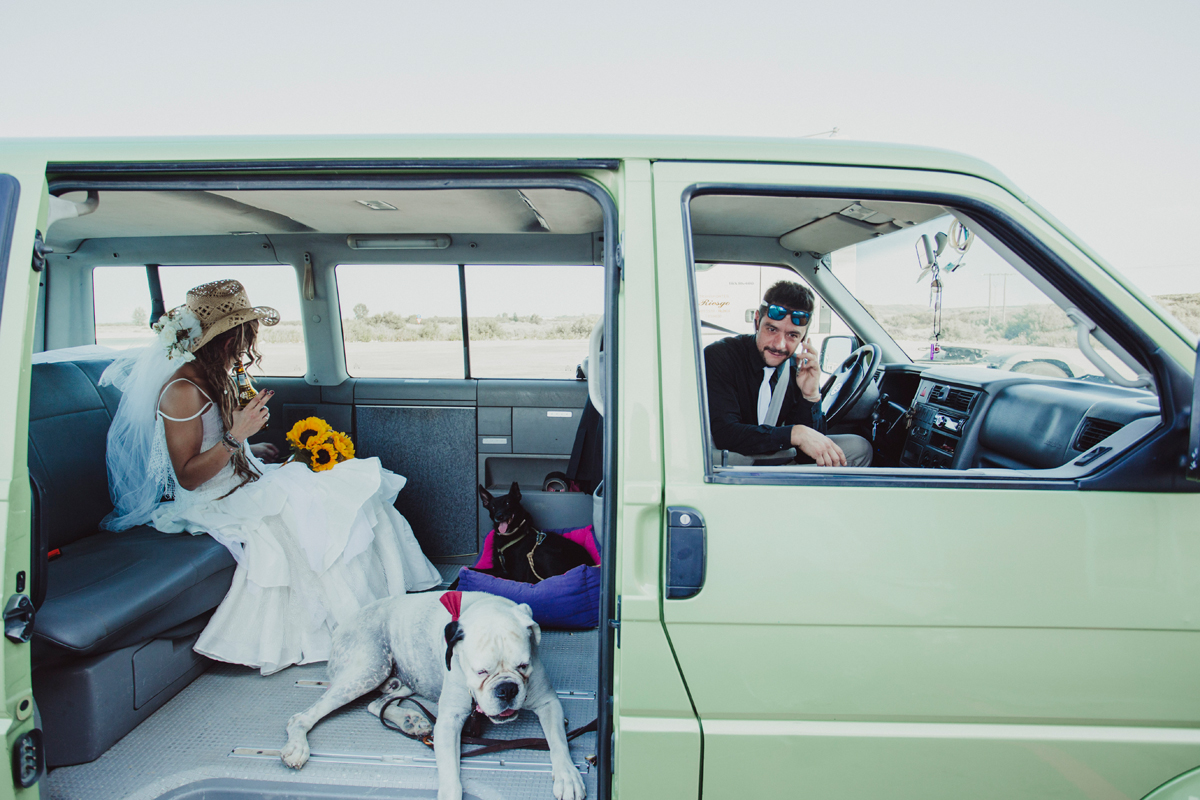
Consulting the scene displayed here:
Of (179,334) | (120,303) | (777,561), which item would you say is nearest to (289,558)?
(179,334)

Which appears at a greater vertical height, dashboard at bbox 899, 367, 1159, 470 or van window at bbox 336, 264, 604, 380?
van window at bbox 336, 264, 604, 380

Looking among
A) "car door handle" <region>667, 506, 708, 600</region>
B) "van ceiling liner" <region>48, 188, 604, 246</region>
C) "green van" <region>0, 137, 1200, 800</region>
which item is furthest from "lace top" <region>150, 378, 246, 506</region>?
"car door handle" <region>667, 506, 708, 600</region>

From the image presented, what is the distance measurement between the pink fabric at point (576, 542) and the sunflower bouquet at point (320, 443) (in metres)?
1.04

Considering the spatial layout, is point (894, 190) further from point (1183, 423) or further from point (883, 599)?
point (883, 599)

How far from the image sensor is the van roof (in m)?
1.41

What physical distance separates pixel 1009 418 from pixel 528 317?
9.49ft

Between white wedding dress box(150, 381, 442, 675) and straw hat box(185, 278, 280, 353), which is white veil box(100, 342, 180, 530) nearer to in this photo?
white wedding dress box(150, 381, 442, 675)

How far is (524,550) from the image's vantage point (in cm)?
335

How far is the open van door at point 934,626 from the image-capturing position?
128 cm

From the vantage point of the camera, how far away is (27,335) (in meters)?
1.39

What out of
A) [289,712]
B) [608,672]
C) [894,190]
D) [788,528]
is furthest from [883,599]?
[289,712]

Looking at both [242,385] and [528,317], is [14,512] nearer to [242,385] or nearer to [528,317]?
[242,385]

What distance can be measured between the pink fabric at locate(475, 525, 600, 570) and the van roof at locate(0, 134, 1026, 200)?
242 cm

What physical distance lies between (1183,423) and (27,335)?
2.61 meters
